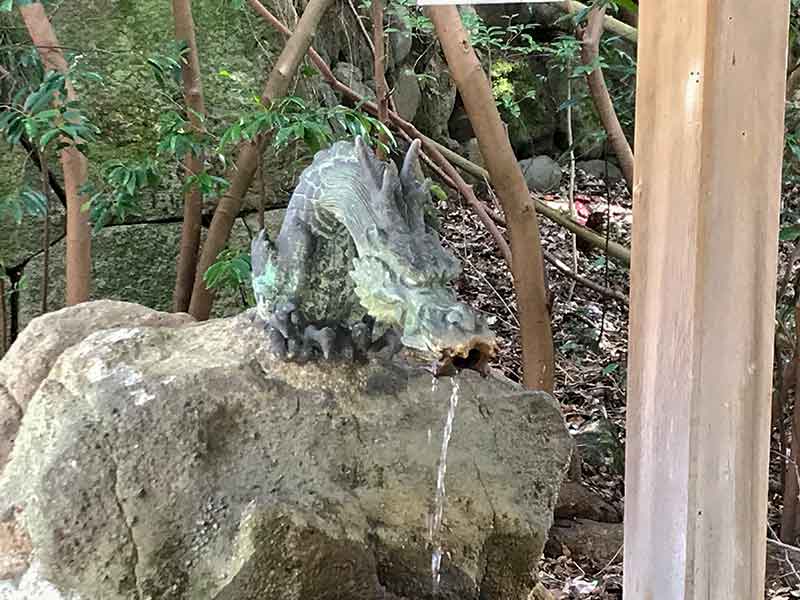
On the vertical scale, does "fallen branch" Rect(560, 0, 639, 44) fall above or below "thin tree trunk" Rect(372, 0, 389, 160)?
above

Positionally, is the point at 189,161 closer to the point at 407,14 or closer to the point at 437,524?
the point at 437,524

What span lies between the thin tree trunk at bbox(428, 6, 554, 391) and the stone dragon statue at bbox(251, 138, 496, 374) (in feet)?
4.47

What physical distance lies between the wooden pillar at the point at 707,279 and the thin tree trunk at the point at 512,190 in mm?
1595

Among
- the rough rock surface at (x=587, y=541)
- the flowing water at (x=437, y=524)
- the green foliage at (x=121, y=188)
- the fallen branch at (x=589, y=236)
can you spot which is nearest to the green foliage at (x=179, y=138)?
the green foliage at (x=121, y=188)

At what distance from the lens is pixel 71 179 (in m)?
3.24

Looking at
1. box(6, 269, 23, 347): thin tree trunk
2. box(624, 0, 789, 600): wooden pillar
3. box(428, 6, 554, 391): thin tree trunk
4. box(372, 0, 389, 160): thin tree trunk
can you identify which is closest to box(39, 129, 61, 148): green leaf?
box(372, 0, 389, 160): thin tree trunk

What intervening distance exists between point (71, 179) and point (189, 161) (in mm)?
456

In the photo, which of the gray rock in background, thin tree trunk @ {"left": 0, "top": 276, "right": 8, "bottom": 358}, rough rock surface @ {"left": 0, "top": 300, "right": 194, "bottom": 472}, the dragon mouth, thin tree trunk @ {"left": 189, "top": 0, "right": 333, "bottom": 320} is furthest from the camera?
the gray rock in background

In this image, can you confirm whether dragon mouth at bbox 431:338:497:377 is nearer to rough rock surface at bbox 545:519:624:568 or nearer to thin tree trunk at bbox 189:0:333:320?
thin tree trunk at bbox 189:0:333:320

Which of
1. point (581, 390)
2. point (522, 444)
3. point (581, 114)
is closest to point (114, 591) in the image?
point (522, 444)

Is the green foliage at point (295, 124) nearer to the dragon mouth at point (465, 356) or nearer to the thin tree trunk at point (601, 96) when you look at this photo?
the thin tree trunk at point (601, 96)

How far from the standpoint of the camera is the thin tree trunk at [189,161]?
11.2 feet

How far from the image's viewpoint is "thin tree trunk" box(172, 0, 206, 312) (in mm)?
3404

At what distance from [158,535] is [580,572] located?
2.23 meters
